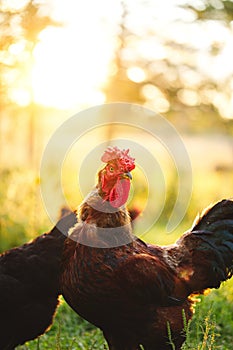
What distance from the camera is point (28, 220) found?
8.14 metres

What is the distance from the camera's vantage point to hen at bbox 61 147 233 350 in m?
3.38

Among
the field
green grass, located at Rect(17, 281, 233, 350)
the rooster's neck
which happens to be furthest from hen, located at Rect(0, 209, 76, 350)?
the rooster's neck

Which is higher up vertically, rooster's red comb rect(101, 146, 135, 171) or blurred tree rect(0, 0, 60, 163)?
blurred tree rect(0, 0, 60, 163)

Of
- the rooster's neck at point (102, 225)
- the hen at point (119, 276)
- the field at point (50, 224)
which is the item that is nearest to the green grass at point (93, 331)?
the field at point (50, 224)

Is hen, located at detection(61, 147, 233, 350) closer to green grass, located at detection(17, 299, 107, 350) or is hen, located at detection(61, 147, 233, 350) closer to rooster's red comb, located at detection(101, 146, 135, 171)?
rooster's red comb, located at detection(101, 146, 135, 171)

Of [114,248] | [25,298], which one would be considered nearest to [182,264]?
[114,248]

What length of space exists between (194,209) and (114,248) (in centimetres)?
827

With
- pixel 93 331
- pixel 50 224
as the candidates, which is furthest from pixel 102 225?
pixel 50 224

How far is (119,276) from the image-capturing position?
337 centimetres

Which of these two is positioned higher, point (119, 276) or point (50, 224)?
point (50, 224)

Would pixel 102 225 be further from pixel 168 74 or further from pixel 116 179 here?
pixel 168 74

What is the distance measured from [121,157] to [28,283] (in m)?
1.50

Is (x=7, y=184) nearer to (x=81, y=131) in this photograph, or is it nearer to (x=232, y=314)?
(x=81, y=131)

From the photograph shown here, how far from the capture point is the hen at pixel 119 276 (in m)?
3.38
